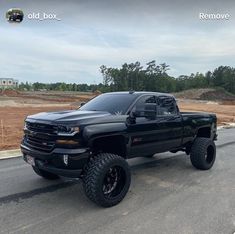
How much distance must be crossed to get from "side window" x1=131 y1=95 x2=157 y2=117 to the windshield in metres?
0.14

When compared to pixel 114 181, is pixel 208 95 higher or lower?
lower

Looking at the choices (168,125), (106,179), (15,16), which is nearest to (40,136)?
(106,179)

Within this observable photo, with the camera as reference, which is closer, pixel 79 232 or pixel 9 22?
pixel 79 232

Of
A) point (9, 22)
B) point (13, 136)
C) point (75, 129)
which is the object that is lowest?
point (13, 136)

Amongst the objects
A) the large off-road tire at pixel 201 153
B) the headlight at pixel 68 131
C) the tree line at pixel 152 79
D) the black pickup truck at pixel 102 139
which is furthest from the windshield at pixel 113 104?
the tree line at pixel 152 79

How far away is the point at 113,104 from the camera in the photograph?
6.41 m

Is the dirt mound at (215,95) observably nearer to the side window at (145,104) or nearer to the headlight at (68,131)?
the side window at (145,104)

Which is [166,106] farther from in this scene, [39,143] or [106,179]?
[39,143]

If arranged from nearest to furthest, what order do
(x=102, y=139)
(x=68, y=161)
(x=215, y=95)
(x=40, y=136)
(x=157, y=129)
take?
1. (x=68, y=161)
2. (x=40, y=136)
3. (x=102, y=139)
4. (x=157, y=129)
5. (x=215, y=95)

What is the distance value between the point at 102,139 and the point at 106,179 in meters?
0.66

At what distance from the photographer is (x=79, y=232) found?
4.26m

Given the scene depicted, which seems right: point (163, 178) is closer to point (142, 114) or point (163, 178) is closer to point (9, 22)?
point (142, 114)

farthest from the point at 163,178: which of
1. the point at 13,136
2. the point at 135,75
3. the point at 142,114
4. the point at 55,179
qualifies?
the point at 135,75

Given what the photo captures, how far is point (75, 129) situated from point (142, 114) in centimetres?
157
